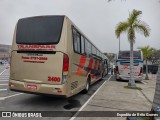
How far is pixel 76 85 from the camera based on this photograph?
7492 mm

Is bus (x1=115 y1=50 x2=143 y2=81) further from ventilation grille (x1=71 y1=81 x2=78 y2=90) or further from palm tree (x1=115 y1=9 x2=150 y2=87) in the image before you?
ventilation grille (x1=71 y1=81 x2=78 y2=90)

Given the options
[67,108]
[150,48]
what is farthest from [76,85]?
[150,48]

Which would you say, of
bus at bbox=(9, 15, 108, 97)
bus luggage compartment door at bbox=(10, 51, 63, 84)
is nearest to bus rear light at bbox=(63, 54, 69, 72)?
bus at bbox=(9, 15, 108, 97)

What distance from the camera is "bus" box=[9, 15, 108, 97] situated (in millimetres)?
6137

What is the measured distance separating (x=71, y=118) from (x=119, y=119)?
158cm

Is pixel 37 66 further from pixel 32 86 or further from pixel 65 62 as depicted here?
pixel 65 62

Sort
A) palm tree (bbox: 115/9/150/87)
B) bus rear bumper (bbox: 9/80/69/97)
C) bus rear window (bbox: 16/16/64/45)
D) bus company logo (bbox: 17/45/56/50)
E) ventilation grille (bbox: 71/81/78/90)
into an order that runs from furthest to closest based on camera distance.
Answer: palm tree (bbox: 115/9/150/87) < ventilation grille (bbox: 71/81/78/90) < bus rear window (bbox: 16/16/64/45) < bus company logo (bbox: 17/45/56/50) < bus rear bumper (bbox: 9/80/69/97)

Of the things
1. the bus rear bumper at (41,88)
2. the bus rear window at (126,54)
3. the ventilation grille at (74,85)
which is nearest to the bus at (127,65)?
the bus rear window at (126,54)

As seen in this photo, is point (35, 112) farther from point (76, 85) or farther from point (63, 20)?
point (63, 20)

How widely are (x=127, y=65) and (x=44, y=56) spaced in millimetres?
13170

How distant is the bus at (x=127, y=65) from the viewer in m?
17.5

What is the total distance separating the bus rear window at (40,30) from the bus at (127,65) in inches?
504

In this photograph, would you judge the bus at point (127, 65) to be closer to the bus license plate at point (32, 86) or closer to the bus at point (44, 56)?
the bus at point (44, 56)

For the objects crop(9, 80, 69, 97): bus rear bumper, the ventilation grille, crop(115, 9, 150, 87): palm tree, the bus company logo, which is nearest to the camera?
crop(9, 80, 69, 97): bus rear bumper
